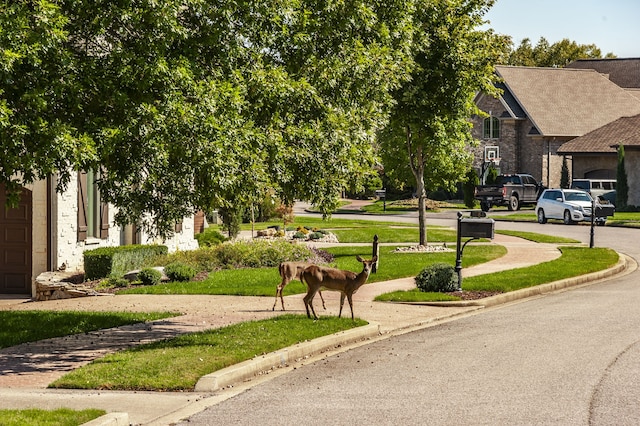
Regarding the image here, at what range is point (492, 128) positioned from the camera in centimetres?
7619

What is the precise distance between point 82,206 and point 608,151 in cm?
4617

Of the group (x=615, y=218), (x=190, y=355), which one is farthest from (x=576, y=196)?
(x=190, y=355)

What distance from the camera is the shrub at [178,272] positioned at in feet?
81.1

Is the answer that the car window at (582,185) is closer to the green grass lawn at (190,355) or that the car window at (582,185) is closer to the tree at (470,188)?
the tree at (470,188)

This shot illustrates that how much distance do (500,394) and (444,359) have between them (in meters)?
2.61

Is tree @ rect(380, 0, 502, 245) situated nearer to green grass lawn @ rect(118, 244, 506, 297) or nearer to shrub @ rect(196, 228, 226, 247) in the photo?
green grass lawn @ rect(118, 244, 506, 297)

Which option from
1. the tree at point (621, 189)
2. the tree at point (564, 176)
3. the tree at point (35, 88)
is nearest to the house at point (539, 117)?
the tree at point (564, 176)

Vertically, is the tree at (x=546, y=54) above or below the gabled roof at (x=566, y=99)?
above

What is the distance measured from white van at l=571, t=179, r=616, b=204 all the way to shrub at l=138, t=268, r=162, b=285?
140 ft

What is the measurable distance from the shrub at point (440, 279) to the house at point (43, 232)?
7721mm

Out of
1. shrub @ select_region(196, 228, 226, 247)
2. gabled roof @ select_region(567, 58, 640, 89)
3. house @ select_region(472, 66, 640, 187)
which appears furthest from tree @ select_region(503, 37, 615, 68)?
shrub @ select_region(196, 228, 226, 247)

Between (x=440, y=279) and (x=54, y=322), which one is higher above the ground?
(x=440, y=279)

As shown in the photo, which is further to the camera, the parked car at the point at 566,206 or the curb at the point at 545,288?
the parked car at the point at 566,206

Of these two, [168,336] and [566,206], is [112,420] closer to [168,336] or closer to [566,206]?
[168,336]
